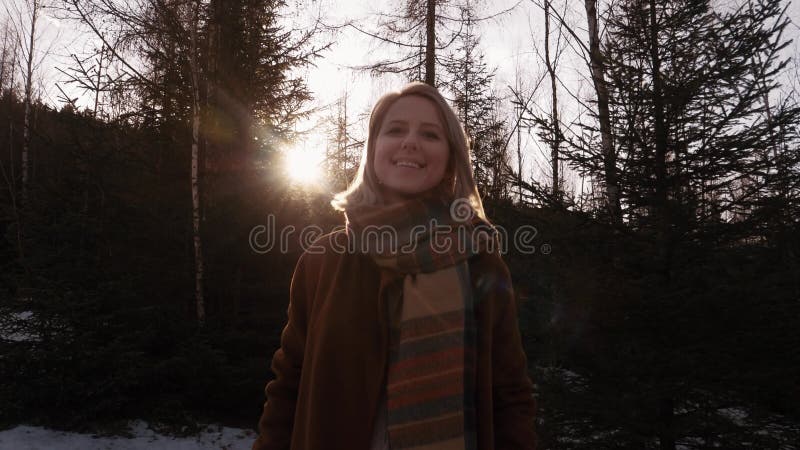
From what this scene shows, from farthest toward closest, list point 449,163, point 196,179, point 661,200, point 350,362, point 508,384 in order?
point 196,179, point 661,200, point 449,163, point 508,384, point 350,362

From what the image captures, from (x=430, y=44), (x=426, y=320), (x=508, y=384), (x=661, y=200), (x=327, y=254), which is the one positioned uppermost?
(x=430, y=44)

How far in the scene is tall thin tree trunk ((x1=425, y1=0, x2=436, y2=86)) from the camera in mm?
9983

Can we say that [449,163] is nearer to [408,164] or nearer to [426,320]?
[408,164]

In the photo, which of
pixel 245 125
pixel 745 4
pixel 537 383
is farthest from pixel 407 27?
pixel 537 383

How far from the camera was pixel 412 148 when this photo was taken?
1640 millimetres

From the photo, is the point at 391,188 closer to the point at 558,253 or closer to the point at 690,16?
the point at 558,253

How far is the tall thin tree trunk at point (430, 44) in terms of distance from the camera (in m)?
9.98

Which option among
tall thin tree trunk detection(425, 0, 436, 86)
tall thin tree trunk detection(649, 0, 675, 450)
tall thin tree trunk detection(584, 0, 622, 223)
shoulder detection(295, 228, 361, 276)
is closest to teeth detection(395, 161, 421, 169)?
shoulder detection(295, 228, 361, 276)

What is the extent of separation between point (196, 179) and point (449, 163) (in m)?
7.14

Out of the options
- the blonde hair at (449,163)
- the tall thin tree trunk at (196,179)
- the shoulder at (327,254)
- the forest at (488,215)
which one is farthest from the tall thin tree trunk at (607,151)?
the tall thin tree trunk at (196,179)

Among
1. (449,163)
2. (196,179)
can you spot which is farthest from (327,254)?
(196,179)

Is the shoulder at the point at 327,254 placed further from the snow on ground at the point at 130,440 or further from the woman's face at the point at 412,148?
the snow on ground at the point at 130,440

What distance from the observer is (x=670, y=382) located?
3.41 meters

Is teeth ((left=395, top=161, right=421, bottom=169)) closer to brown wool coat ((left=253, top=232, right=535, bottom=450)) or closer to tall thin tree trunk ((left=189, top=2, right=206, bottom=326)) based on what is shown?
brown wool coat ((left=253, top=232, right=535, bottom=450))
